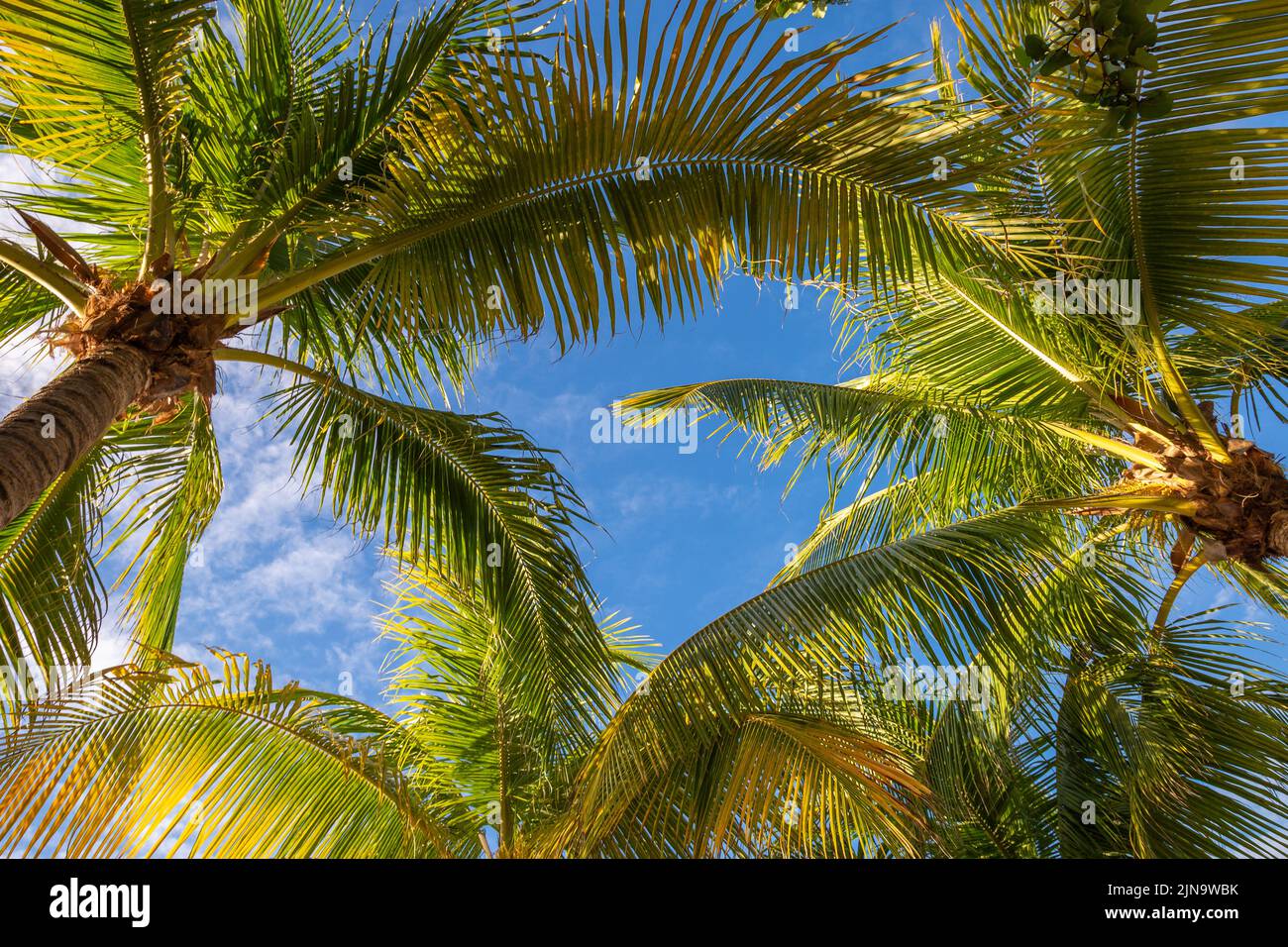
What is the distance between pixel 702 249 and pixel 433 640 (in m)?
3.82

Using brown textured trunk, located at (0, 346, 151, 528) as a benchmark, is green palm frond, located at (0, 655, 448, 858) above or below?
below

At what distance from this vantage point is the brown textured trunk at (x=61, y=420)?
9.12ft

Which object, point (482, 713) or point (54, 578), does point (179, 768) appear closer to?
point (54, 578)

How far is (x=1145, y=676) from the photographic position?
5266 millimetres

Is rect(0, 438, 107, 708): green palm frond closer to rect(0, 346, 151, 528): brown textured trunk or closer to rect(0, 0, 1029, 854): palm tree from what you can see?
rect(0, 0, 1029, 854): palm tree

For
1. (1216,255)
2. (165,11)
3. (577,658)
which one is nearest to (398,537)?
(577,658)

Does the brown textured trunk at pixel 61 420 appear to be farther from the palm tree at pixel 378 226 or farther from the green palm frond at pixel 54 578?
the green palm frond at pixel 54 578

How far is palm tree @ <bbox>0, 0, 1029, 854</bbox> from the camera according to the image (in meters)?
3.32

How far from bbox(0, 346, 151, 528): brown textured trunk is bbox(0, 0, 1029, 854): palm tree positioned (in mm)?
13

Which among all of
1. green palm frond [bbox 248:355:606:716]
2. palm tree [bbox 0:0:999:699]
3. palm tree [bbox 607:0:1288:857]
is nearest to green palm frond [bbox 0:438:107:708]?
palm tree [bbox 0:0:999:699]

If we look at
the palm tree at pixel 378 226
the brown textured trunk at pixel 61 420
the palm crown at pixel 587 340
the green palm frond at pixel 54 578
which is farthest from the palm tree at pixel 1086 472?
the green palm frond at pixel 54 578

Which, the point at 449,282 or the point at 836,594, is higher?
the point at 449,282

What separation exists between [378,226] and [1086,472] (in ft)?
16.3
